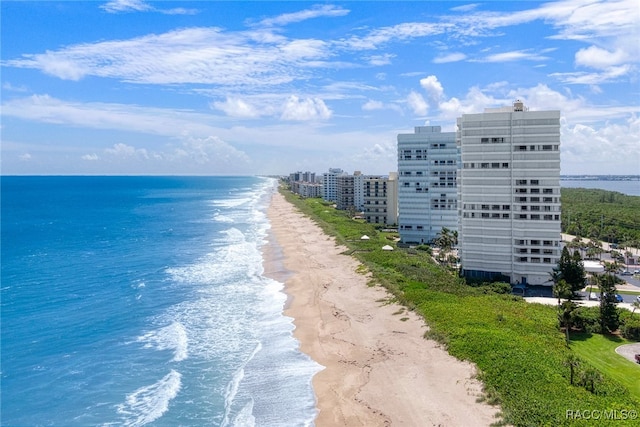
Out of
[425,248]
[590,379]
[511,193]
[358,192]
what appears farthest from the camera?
[358,192]

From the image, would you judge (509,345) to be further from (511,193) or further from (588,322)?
(511,193)

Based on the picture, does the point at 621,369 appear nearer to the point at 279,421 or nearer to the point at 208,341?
the point at 279,421

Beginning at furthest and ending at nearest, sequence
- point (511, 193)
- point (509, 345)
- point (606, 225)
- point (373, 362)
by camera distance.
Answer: point (606, 225) → point (511, 193) → point (373, 362) → point (509, 345)

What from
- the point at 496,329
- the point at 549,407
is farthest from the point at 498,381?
the point at 496,329

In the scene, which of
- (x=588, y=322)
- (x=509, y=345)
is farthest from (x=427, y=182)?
(x=509, y=345)

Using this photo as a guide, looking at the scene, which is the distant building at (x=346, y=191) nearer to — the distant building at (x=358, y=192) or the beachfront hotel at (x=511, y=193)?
the distant building at (x=358, y=192)

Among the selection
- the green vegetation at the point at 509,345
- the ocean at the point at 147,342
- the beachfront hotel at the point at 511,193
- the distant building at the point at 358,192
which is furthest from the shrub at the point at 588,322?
the distant building at the point at 358,192
